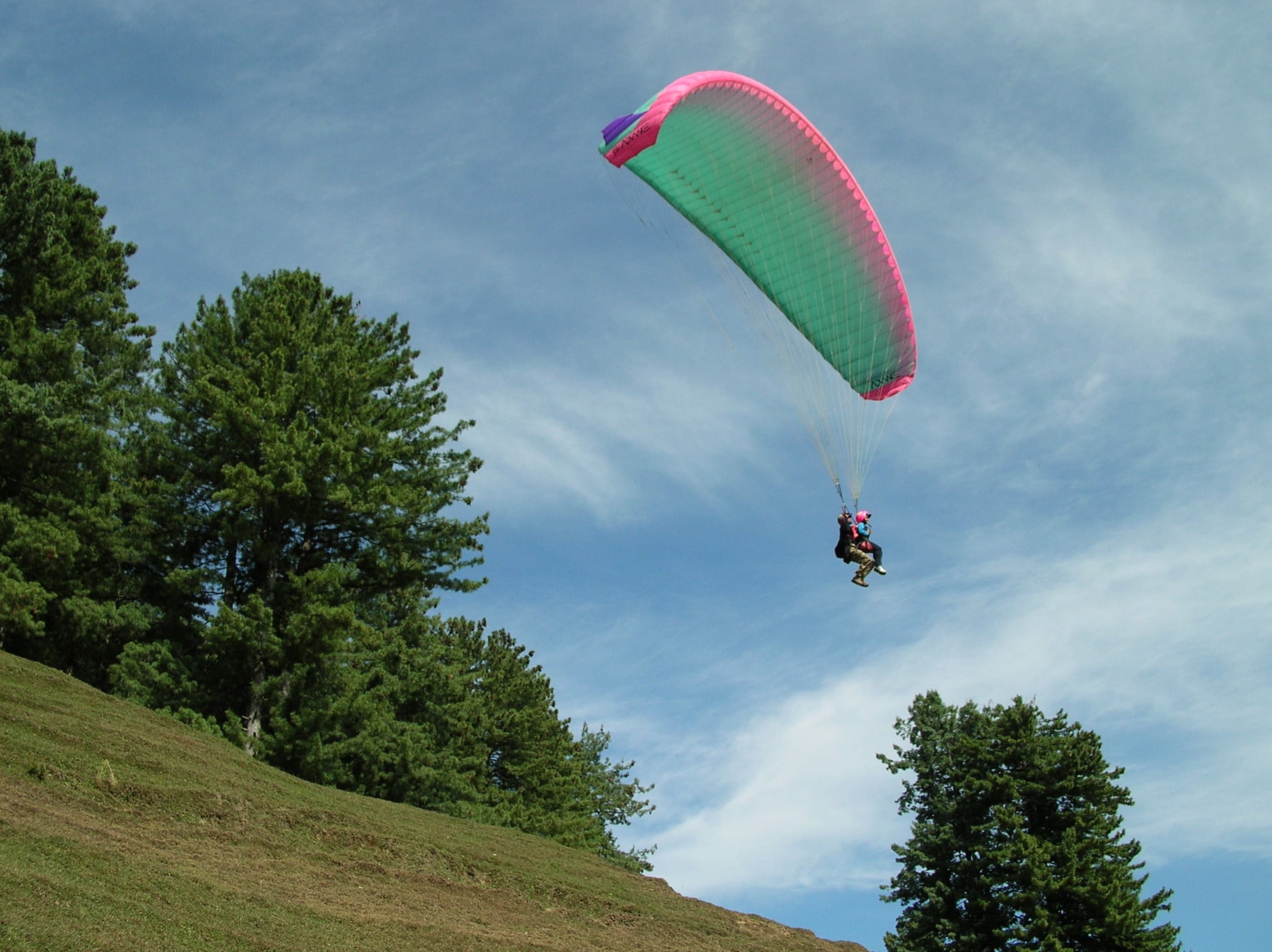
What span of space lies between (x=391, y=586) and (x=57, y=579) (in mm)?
6157

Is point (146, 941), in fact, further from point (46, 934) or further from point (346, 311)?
point (346, 311)

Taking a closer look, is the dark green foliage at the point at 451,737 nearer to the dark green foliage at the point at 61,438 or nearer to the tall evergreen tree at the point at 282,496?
the tall evergreen tree at the point at 282,496

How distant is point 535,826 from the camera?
29.6 meters

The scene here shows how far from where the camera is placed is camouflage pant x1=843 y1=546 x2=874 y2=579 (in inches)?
652

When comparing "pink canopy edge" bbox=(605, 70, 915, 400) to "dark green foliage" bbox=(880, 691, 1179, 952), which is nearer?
"pink canopy edge" bbox=(605, 70, 915, 400)

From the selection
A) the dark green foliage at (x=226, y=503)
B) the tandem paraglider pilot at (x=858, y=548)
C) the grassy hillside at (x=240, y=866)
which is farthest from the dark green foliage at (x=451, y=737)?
the tandem paraglider pilot at (x=858, y=548)

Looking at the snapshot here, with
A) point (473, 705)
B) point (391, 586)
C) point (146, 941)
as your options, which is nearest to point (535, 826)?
point (473, 705)

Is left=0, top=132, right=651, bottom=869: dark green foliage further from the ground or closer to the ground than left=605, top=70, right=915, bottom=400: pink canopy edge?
closer to the ground

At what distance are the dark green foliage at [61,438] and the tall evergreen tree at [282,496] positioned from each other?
1.17 metres

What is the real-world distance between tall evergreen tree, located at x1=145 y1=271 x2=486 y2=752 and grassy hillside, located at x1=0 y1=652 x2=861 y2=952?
2.77 metres

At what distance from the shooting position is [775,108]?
16.5 metres

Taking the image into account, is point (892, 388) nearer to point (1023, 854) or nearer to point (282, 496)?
point (282, 496)

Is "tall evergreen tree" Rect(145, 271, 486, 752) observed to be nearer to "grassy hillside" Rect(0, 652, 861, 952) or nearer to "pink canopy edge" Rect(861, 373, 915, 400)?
"grassy hillside" Rect(0, 652, 861, 952)

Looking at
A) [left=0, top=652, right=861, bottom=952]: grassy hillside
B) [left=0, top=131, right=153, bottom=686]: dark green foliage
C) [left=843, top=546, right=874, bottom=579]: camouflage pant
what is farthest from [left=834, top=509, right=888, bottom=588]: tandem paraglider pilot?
[left=0, top=131, right=153, bottom=686]: dark green foliage
